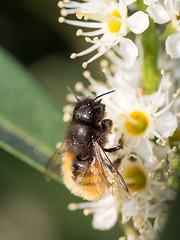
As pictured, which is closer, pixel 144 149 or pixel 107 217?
pixel 144 149

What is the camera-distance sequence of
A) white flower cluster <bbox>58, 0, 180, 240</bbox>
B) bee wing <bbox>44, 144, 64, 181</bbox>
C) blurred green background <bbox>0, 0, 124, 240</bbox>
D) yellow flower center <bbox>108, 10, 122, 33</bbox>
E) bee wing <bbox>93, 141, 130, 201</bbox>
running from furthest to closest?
blurred green background <bbox>0, 0, 124, 240</bbox>
bee wing <bbox>44, 144, 64, 181</bbox>
yellow flower center <bbox>108, 10, 122, 33</bbox>
white flower cluster <bbox>58, 0, 180, 240</bbox>
bee wing <bbox>93, 141, 130, 201</bbox>

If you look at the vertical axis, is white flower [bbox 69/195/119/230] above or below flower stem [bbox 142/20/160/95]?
below

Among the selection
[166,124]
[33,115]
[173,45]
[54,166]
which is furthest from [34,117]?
[173,45]

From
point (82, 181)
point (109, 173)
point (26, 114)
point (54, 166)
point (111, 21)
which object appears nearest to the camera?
point (109, 173)

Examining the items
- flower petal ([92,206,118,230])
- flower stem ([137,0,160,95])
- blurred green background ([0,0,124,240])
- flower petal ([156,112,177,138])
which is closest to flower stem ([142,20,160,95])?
flower stem ([137,0,160,95])

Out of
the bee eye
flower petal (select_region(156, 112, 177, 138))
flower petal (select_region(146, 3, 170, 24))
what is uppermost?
flower petal (select_region(146, 3, 170, 24))

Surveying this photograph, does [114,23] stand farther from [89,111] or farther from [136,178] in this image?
[136,178]

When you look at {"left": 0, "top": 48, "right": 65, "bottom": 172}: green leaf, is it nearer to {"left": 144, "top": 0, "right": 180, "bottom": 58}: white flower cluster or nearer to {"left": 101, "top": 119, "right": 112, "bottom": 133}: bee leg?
{"left": 101, "top": 119, "right": 112, "bottom": 133}: bee leg
